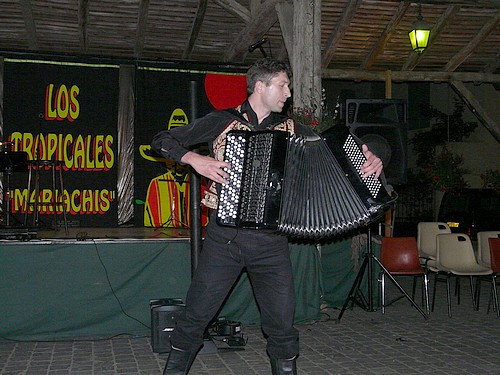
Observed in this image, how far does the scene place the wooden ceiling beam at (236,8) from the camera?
10945mm

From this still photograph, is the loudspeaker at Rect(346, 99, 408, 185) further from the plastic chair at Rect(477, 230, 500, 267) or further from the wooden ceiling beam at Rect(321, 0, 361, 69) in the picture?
the wooden ceiling beam at Rect(321, 0, 361, 69)

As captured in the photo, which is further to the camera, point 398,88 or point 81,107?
point 398,88

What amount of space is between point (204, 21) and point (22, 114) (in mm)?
3617

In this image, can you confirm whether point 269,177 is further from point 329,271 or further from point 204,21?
point 204,21

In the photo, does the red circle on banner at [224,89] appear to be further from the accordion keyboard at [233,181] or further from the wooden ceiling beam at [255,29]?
the accordion keyboard at [233,181]

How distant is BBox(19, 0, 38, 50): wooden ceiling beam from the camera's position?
11.0 metres

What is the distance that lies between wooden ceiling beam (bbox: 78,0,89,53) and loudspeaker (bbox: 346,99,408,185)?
17.8 feet

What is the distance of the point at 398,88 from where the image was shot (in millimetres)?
24406

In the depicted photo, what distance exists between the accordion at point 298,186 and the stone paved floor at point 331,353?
181cm

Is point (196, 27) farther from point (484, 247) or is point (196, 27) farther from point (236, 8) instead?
point (484, 247)

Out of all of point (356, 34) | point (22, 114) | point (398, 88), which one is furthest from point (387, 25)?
point (398, 88)

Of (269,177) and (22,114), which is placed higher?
(22,114)

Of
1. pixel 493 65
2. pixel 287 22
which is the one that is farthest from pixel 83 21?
pixel 493 65

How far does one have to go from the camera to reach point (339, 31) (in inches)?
466
